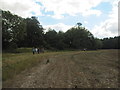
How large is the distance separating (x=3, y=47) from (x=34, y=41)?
2441cm

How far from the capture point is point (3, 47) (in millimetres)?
51312

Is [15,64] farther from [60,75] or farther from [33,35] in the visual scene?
[33,35]

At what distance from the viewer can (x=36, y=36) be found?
246ft

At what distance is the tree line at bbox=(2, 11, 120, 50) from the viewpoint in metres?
51.6

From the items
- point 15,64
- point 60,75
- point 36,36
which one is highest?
point 36,36

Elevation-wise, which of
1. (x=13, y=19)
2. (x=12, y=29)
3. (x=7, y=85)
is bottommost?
(x=7, y=85)

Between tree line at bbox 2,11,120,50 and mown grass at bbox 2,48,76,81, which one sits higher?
tree line at bbox 2,11,120,50

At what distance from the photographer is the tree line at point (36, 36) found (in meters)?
51.6

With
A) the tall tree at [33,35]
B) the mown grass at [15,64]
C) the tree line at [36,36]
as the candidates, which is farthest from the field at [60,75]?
the tall tree at [33,35]

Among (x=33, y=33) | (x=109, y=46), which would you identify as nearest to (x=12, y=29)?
(x=33, y=33)

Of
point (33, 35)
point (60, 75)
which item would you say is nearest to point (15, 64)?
point (60, 75)

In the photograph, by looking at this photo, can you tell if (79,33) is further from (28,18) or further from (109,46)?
(109,46)

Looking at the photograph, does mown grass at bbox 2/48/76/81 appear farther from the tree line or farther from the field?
the tree line

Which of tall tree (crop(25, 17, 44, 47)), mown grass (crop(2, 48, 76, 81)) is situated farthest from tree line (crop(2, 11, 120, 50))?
mown grass (crop(2, 48, 76, 81))
